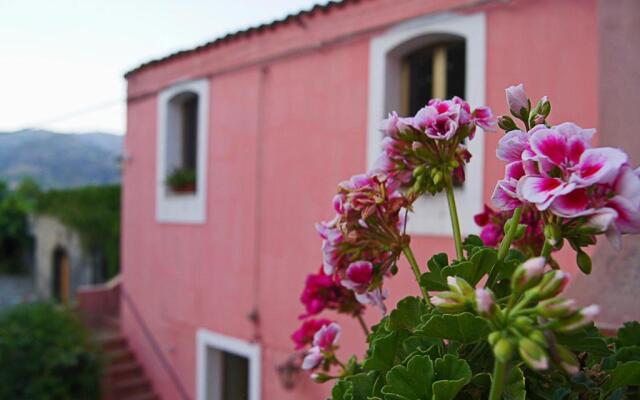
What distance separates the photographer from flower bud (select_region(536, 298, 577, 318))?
0.47 meters

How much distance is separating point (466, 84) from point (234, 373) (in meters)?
4.62

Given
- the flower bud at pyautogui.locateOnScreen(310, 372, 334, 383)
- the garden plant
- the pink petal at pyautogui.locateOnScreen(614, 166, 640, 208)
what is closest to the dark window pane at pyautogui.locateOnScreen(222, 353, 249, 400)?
the flower bud at pyautogui.locateOnScreen(310, 372, 334, 383)

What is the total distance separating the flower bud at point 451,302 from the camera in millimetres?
535

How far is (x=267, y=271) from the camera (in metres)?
5.80

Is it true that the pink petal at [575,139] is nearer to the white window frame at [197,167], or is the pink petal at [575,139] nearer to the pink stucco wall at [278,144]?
the pink stucco wall at [278,144]

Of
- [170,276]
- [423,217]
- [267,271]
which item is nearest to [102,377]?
[170,276]

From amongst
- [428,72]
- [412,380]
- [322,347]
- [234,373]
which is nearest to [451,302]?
[412,380]

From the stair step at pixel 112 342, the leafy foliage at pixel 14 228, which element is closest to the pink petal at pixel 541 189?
the stair step at pixel 112 342

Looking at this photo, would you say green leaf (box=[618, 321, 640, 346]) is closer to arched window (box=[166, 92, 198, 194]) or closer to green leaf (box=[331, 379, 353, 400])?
green leaf (box=[331, 379, 353, 400])

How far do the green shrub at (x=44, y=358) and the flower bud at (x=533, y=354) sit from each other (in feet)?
26.9

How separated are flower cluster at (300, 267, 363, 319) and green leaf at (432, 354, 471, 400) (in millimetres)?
468

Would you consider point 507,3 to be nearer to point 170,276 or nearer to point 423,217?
point 423,217

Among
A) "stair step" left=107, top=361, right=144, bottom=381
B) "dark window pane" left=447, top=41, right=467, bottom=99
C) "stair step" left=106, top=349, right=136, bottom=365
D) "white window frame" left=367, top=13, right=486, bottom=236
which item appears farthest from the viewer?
"stair step" left=106, top=349, right=136, bottom=365

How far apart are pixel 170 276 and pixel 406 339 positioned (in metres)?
7.14
